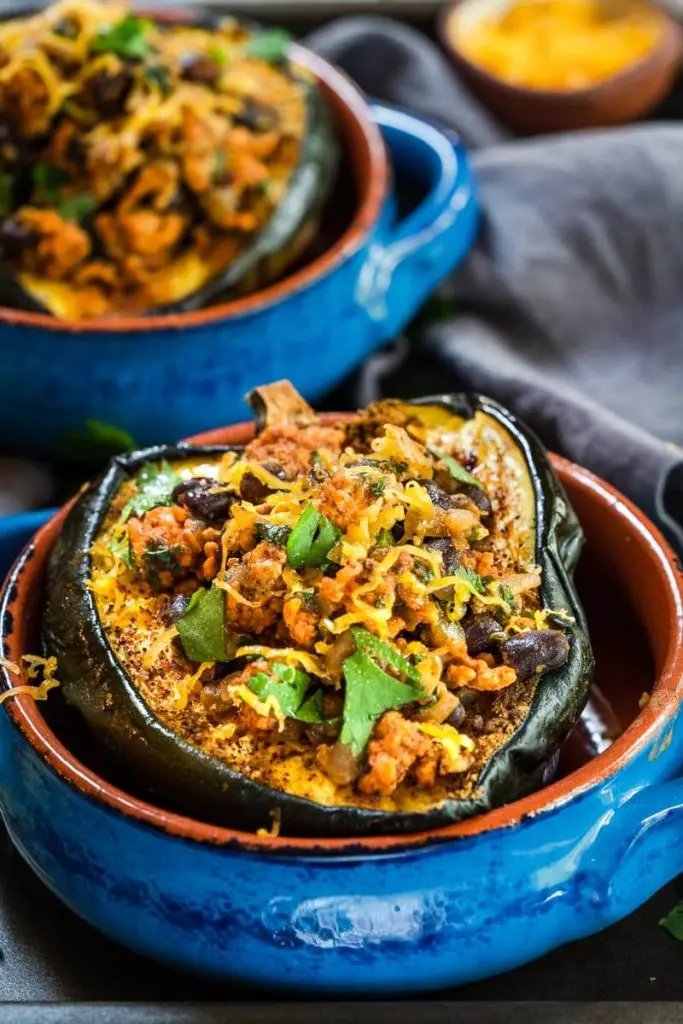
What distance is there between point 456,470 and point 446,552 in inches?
5.8

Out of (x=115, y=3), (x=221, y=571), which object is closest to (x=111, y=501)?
(x=221, y=571)

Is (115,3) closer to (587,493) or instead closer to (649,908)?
(587,493)

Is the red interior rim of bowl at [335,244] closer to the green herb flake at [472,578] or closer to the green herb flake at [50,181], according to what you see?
the green herb flake at [50,181]

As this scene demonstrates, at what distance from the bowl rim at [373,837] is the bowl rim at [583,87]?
68.3 inches

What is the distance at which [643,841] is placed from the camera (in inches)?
49.8

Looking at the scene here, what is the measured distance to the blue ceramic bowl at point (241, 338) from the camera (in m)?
1.94

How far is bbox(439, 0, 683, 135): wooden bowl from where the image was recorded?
2895mm

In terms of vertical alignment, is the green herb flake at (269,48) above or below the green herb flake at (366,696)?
above

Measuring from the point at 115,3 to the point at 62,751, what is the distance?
5.29ft

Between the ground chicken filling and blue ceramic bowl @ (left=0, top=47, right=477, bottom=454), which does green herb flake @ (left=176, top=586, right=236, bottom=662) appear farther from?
blue ceramic bowl @ (left=0, top=47, right=477, bottom=454)

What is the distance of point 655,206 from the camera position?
249cm

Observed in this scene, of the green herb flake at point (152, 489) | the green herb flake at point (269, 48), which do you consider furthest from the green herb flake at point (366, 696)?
the green herb flake at point (269, 48)

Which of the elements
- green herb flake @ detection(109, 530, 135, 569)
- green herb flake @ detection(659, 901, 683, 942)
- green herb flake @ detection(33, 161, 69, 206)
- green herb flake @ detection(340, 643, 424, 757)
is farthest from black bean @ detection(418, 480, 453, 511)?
green herb flake @ detection(33, 161, 69, 206)

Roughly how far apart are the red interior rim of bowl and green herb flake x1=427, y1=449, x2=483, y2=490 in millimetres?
627
